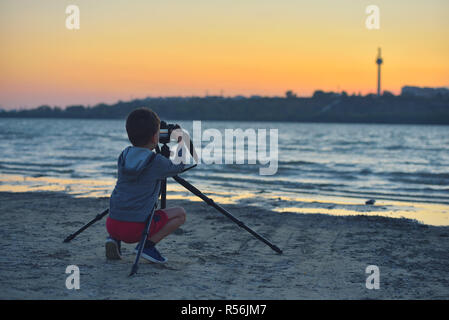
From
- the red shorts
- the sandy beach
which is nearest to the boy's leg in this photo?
the red shorts

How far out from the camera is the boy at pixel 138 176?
3.94m

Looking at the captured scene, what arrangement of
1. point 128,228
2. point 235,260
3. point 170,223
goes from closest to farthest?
point 128,228 < point 170,223 < point 235,260

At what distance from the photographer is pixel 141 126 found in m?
3.97

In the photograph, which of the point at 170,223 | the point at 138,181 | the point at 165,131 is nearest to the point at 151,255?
the point at 170,223

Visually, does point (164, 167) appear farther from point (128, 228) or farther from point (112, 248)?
point (112, 248)

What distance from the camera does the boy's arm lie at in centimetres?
394

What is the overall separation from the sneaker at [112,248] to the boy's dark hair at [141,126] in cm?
106

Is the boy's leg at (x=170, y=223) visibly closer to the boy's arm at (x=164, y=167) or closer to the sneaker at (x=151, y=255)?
the sneaker at (x=151, y=255)

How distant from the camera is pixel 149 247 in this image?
4387 millimetres

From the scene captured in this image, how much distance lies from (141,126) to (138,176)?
436 mm

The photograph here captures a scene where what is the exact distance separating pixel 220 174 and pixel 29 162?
8.79 metres

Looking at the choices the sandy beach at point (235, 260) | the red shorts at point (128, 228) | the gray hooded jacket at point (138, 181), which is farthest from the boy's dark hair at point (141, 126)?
the sandy beach at point (235, 260)

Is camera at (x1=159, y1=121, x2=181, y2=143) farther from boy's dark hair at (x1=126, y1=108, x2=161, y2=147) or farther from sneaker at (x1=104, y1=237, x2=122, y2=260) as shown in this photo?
sneaker at (x1=104, y1=237, x2=122, y2=260)
